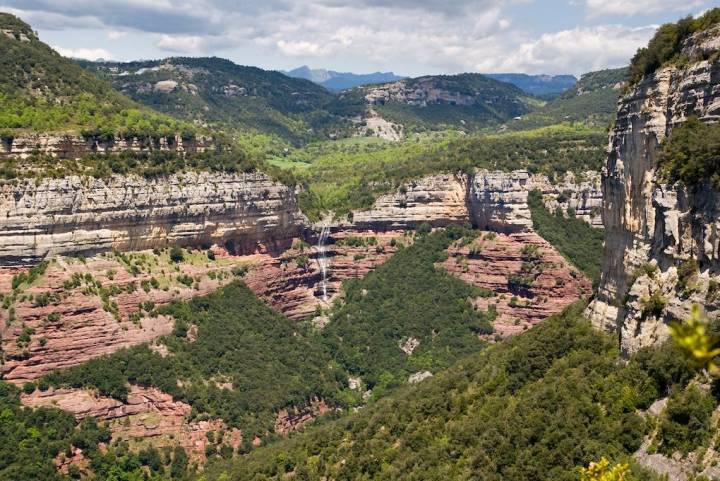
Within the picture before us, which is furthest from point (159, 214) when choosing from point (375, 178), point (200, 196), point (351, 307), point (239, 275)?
point (375, 178)

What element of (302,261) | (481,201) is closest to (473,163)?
(481,201)

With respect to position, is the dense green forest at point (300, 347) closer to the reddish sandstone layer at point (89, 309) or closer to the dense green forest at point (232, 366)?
the dense green forest at point (232, 366)

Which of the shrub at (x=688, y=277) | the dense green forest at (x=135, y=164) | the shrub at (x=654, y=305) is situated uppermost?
the dense green forest at (x=135, y=164)

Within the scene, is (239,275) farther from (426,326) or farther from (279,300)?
(426,326)

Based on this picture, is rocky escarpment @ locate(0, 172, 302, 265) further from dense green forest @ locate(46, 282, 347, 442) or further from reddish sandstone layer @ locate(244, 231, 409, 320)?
dense green forest @ locate(46, 282, 347, 442)

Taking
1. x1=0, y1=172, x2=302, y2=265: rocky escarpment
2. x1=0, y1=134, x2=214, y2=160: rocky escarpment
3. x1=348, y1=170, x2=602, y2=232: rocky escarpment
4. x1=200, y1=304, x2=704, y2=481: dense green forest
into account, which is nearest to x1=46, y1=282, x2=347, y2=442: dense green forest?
x1=0, y1=172, x2=302, y2=265: rocky escarpment

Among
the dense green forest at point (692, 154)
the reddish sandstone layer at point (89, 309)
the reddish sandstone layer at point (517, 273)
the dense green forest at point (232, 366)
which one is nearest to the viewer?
the dense green forest at point (692, 154)

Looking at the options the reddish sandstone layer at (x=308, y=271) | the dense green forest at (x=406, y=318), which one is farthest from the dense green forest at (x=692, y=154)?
the reddish sandstone layer at (x=308, y=271)
